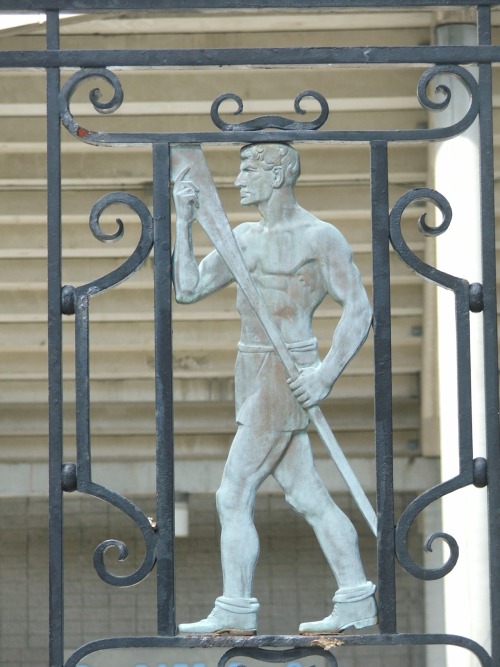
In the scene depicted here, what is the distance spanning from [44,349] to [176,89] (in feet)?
7.82

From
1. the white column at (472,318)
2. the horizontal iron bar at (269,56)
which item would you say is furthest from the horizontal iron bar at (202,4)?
the white column at (472,318)

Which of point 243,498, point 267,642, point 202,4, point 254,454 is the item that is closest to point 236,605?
point 267,642

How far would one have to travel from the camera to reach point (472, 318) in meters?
9.77

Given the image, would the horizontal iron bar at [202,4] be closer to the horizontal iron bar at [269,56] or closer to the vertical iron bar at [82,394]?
the horizontal iron bar at [269,56]

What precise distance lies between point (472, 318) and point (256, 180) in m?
5.42

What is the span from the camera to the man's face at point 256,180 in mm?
4488

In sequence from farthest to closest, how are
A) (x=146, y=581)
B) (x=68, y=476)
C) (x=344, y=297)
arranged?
(x=146, y=581) → (x=344, y=297) → (x=68, y=476)

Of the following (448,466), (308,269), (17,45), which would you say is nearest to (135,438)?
(448,466)

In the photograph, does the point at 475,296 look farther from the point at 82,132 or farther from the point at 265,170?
the point at 82,132

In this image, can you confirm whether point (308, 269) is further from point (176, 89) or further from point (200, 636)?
point (176, 89)

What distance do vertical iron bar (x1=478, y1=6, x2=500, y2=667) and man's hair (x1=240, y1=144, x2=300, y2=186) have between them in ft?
1.59

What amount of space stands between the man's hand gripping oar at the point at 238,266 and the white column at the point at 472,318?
5159 millimetres

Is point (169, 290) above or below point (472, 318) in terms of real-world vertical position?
below

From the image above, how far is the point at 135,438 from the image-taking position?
12.5 m
